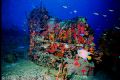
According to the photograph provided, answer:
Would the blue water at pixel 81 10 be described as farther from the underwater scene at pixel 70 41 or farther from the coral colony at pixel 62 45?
the coral colony at pixel 62 45

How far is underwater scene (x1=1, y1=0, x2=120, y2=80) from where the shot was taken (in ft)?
25.2

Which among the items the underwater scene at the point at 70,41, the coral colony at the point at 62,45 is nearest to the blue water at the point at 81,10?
the underwater scene at the point at 70,41

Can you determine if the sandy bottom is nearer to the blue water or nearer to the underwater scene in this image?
the underwater scene

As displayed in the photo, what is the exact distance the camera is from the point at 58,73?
7.81m

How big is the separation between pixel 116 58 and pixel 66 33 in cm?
244

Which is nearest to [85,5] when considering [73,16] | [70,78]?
[73,16]

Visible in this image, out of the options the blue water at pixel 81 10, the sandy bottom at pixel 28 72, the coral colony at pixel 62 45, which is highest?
the blue water at pixel 81 10

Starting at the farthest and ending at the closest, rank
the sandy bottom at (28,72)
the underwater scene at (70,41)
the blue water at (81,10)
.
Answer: the sandy bottom at (28,72) < the underwater scene at (70,41) < the blue water at (81,10)

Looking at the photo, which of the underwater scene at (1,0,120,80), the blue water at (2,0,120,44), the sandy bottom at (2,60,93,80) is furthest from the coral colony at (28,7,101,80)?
the blue water at (2,0,120,44)

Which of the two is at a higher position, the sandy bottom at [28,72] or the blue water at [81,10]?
the blue water at [81,10]

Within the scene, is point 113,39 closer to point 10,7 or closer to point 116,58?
point 116,58

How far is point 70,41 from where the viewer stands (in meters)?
8.49

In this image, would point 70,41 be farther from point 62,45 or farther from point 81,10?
point 81,10

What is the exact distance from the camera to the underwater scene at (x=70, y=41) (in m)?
7.68
